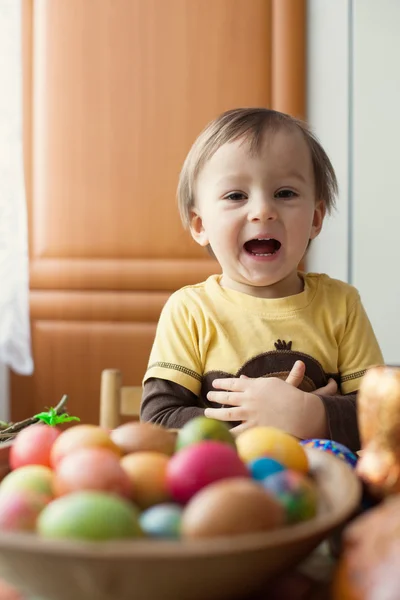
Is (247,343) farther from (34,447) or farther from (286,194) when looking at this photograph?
(34,447)

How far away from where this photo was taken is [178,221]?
7.30 ft

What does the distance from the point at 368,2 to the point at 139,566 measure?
2182 mm

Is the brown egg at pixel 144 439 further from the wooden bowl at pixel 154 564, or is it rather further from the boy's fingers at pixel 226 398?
the boy's fingers at pixel 226 398

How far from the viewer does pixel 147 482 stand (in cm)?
41

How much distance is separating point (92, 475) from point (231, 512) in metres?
0.10

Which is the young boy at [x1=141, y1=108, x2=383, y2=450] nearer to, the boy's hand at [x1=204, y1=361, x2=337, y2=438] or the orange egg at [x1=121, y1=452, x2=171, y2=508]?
the boy's hand at [x1=204, y1=361, x2=337, y2=438]

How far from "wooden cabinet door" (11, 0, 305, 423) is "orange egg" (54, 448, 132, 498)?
178 cm

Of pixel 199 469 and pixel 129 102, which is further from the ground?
pixel 129 102

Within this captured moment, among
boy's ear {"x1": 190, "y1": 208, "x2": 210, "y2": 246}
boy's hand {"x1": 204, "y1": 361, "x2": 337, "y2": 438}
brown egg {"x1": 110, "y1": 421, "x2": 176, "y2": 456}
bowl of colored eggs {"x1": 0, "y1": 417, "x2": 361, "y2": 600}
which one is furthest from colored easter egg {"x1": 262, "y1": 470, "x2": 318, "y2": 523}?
boy's ear {"x1": 190, "y1": 208, "x2": 210, "y2": 246}

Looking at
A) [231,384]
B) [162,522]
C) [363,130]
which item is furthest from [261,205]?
[363,130]

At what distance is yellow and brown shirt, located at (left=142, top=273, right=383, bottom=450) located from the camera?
98 cm

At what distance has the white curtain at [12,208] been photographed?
2182mm

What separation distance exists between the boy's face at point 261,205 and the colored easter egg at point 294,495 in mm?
612

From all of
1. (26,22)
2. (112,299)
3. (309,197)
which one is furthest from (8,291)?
(309,197)
